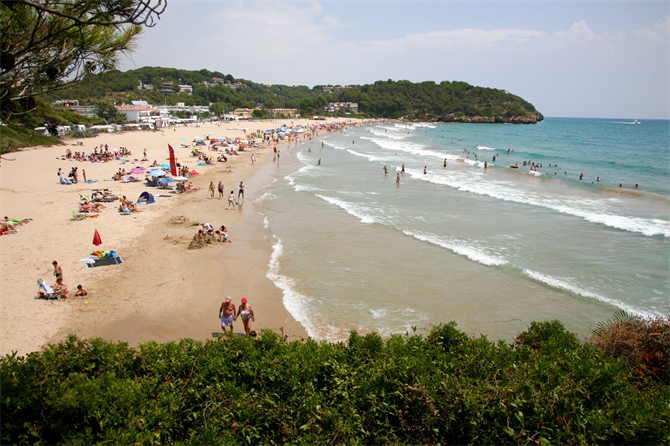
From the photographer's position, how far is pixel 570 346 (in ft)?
→ 19.6

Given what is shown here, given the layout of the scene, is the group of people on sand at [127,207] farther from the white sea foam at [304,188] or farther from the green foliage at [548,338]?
the green foliage at [548,338]

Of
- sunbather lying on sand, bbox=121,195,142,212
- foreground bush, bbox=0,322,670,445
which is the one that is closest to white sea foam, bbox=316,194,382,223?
sunbather lying on sand, bbox=121,195,142,212

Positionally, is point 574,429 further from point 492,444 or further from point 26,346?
point 26,346

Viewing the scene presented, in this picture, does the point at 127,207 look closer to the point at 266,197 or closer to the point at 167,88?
the point at 266,197

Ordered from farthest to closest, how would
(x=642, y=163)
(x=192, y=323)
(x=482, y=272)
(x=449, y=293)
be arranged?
(x=642, y=163) → (x=482, y=272) → (x=449, y=293) → (x=192, y=323)

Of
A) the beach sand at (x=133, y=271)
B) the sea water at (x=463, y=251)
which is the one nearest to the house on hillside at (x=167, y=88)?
the sea water at (x=463, y=251)

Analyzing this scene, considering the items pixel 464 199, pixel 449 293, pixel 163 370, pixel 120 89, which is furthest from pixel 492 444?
pixel 120 89

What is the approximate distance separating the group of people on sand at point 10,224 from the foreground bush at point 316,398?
44.3 feet

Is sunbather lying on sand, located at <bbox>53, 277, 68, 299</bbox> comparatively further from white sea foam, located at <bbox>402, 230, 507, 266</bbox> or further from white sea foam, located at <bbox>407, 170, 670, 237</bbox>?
white sea foam, located at <bbox>407, 170, 670, 237</bbox>

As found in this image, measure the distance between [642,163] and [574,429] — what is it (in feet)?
178

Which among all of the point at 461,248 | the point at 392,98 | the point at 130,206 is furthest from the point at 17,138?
the point at 392,98

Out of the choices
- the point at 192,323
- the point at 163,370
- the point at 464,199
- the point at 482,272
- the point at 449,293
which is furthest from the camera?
the point at 464,199

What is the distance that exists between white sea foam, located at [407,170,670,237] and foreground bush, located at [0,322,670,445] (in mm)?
17975

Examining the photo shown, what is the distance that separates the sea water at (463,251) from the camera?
35.4ft
